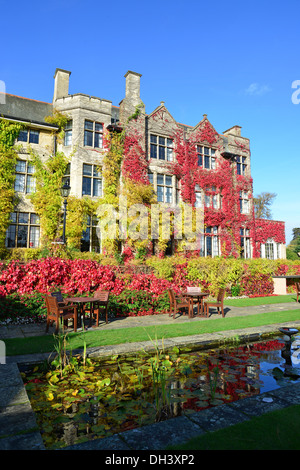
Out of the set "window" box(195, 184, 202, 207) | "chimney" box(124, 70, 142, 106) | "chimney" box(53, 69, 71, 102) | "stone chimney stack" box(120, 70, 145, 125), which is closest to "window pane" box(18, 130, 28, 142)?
"chimney" box(53, 69, 71, 102)

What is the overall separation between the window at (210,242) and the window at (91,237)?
30.7 ft

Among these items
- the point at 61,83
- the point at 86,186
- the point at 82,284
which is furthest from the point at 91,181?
the point at 82,284

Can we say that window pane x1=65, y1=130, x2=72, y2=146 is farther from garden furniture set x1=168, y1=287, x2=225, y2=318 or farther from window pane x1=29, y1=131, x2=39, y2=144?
garden furniture set x1=168, y1=287, x2=225, y2=318

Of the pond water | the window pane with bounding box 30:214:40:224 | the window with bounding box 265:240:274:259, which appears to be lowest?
the pond water

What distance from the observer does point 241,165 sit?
28.9 metres

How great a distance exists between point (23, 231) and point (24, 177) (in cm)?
382

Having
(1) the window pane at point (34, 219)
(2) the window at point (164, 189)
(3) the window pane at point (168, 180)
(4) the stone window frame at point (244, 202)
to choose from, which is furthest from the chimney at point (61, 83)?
(4) the stone window frame at point (244, 202)

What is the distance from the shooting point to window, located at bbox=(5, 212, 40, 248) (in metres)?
19.2

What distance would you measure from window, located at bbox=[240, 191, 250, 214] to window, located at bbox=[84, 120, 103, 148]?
48.1ft

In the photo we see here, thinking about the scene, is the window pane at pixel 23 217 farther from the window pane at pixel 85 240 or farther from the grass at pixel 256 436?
the grass at pixel 256 436

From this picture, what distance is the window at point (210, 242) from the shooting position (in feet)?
82.4

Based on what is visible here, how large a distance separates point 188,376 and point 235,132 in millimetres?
29868

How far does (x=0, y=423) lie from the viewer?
3.06 metres
